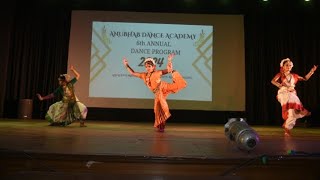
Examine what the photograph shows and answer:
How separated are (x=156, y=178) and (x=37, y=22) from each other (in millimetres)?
7437

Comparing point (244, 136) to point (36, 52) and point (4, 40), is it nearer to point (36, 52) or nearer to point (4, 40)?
point (36, 52)

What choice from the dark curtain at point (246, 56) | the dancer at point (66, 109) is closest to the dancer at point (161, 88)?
the dancer at point (66, 109)

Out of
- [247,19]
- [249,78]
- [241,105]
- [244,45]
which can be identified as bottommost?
[241,105]

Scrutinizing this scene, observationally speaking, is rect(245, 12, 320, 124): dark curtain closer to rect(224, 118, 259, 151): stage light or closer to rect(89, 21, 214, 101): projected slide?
rect(89, 21, 214, 101): projected slide

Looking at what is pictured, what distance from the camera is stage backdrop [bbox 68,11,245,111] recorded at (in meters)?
7.87

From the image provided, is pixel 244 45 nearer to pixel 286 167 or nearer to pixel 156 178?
pixel 286 167

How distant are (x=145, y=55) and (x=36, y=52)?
286 cm

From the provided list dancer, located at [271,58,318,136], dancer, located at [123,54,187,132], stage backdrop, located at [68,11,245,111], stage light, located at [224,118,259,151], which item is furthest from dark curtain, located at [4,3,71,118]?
stage light, located at [224,118,259,151]

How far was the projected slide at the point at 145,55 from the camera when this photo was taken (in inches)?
309

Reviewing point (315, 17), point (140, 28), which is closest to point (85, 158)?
point (140, 28)

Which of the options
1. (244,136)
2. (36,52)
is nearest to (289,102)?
(244,136)

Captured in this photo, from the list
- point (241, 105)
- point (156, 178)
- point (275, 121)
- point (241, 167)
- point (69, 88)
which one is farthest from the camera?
point (275, 121)

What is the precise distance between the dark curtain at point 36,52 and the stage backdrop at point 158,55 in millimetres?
616

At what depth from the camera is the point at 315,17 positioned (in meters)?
8.27
